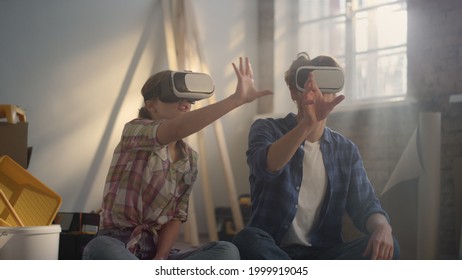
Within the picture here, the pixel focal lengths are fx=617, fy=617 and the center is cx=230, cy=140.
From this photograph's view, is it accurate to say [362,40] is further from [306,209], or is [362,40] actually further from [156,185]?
[156,185]

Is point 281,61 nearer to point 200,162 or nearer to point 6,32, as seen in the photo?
point 200,162

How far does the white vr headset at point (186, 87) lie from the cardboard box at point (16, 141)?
0.47 meters

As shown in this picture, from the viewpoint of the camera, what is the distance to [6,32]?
75.1 inches

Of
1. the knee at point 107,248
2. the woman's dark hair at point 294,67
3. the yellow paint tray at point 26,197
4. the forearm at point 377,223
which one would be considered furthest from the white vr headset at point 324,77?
the yellow paint tray at point 26,197

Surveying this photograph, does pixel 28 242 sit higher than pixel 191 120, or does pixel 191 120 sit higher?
pixel 191 120

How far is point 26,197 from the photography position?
196 cm

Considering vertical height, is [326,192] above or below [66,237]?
Answer: above

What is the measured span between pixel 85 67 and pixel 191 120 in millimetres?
478

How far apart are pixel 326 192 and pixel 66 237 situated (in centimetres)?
86

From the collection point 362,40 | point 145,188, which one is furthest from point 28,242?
point 362,40

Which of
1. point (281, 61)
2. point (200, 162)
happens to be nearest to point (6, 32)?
point (200, 162)

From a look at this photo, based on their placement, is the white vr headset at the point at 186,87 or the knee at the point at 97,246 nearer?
the knee at the point at 97,246

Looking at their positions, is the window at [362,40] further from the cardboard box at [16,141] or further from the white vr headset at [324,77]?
the cardboard box at [16,141]

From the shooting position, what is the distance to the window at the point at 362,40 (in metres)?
Result: 1.87
